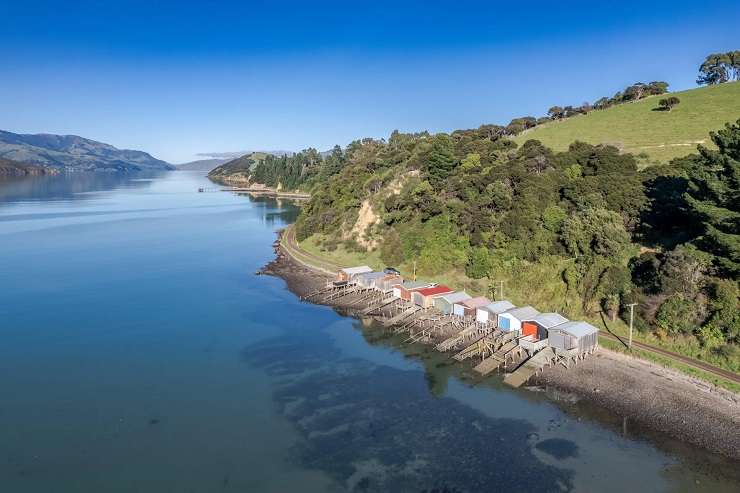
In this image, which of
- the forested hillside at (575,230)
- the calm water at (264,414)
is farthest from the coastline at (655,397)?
the forested hillside at (575,230)

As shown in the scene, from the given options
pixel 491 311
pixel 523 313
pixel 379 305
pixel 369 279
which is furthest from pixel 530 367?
pixel 369 279

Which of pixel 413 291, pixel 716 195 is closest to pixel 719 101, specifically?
pixel 716 195

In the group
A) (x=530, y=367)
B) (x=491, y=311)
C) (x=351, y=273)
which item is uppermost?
(x=491, y=311)

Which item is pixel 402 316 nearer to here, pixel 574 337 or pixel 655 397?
pixel 574 337

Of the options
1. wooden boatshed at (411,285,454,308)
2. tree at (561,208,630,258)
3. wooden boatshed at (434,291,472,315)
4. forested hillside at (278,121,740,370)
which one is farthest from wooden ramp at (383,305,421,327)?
tree at (561,208,630,258)

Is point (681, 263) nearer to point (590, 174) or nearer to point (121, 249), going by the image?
point (590, 174)

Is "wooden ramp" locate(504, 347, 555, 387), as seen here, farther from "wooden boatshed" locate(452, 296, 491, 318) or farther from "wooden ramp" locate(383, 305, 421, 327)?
"wooden ramp" locate(383, 305, 421, 327)
